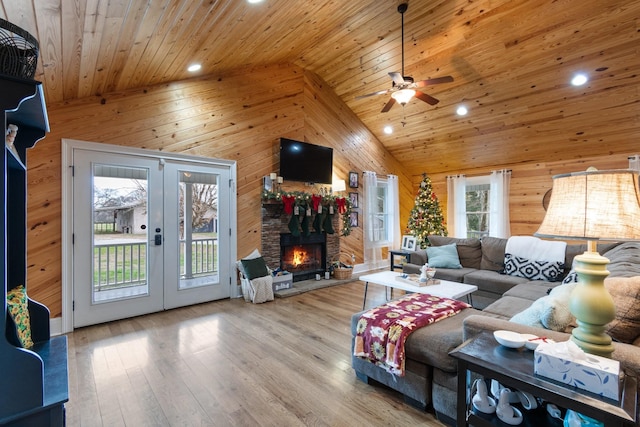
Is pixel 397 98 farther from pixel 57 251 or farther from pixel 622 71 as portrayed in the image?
pixel 57 251

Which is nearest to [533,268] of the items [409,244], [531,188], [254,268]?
[409,244]

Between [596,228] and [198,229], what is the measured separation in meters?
4.40

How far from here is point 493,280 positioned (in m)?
4.13

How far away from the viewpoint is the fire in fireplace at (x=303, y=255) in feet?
18.5

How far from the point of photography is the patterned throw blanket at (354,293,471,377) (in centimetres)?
218

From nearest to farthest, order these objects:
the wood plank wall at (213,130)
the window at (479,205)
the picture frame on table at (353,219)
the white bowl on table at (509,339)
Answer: the white bowl on table at (509,339) → the wood plank wall at (213,130) → the window at (479,205) → the picture frame on table at (353,219)

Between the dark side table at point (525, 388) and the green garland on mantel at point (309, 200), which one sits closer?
the dark side table at point (525, 388)

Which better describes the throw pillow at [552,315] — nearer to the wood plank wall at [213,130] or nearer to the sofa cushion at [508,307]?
the sofa cushion at [508,307]

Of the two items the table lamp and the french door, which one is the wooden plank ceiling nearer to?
the french door

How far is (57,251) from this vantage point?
11.4ft

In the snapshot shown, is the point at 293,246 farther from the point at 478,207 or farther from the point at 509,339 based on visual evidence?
the point at 509,339

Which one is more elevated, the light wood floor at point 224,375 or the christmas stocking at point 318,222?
the christmas stocking at point 318,222

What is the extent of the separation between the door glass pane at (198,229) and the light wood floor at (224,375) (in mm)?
748

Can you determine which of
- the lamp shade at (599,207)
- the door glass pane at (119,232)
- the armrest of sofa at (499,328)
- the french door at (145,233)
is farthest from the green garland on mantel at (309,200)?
the lamp shade at (599,207)
